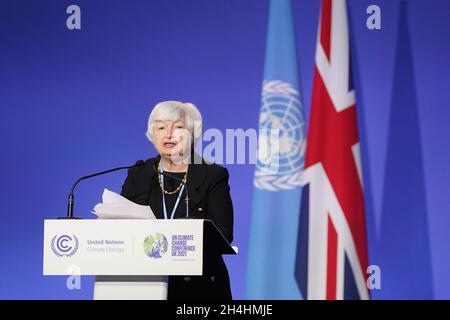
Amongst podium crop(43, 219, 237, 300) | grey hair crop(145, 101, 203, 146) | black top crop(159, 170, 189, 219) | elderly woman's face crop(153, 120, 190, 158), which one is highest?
grey hair crop(145, 101, 203, 146)

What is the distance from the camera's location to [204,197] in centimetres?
402

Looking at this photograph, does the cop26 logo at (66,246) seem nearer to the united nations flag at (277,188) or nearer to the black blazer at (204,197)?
the black blazer at (204,197)

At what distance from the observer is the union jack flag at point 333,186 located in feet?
13.6

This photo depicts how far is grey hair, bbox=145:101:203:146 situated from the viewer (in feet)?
13.6

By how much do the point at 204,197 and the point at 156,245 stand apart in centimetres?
92

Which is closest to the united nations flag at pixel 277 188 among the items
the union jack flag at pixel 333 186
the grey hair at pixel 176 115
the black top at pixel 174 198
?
the union jack flag at pixel 333 186

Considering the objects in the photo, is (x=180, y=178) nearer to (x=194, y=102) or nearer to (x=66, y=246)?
(x=66, y=246)

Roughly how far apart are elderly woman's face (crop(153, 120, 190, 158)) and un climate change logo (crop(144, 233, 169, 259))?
109 centimetres

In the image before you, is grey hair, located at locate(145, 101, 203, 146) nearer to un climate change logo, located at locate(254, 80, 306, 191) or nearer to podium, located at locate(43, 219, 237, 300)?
un climate change logo, located at locate(254, 80, 306, 191)

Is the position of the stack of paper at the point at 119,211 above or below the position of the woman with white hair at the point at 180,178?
below

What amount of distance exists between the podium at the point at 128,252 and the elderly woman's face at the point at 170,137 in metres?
1.02

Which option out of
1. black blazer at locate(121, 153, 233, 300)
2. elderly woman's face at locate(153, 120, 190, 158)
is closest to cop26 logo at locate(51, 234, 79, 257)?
black blazer at locate(121, 153, 233, 300)

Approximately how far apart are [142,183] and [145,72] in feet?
4.76
